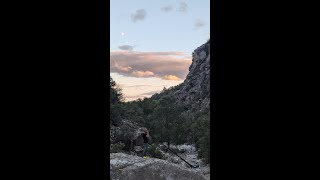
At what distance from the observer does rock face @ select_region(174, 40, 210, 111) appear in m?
43.4

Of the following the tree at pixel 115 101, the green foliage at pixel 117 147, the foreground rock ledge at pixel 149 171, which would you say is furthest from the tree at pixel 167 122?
the foreground rock ledge at pixel 149 171

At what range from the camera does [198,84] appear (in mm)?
46656

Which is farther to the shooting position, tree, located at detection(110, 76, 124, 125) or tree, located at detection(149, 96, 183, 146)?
tree, located at detection(149, 96, 183, 146)

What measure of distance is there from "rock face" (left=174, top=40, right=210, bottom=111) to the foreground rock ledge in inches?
1251

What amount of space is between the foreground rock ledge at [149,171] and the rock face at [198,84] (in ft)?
104

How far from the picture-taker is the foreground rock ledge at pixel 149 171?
9.05 metres

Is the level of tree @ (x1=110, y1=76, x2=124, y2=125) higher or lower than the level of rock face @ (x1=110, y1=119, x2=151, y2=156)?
higher

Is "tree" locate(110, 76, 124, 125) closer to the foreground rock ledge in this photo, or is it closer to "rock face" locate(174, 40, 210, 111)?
"rock face" locate(174, 40, 210, 111)

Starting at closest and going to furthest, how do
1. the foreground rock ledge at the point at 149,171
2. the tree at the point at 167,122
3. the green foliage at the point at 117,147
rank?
the foreground rock ledge at the point at 149,171 → the green foliage at the point at 117,147 → the tree at the point at 167,122

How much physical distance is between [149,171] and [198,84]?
37998 millimetres

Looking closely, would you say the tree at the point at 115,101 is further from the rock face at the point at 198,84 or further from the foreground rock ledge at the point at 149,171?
the foreground rock ledge at the point at 149,171

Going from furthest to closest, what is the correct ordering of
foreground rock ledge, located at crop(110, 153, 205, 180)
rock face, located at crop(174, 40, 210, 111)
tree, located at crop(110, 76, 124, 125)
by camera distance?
rock face, located at crop(174, 40, 210, 111) < tree, located at crop(110, 76, 124, 125) < foreground rock ledge, located at crop(110, 153, 205, 180)

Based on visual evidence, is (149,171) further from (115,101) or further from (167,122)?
(167,122)

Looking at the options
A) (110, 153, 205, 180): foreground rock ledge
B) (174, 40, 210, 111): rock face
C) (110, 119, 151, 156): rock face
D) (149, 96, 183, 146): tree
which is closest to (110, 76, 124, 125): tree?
(110, 119, 151, 156): rock face
